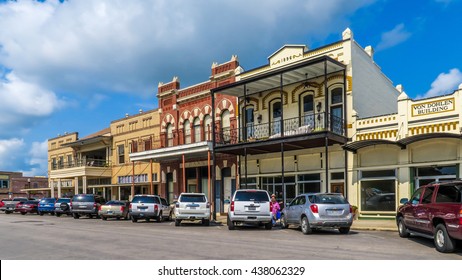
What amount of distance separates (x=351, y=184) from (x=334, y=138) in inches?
114

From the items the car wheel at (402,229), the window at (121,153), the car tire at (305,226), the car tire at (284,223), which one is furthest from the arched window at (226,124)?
the car wheel at (402,229)

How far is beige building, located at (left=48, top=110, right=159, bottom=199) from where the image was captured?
121ft

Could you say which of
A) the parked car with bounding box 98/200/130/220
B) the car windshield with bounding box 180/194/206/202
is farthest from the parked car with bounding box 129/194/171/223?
the car windshield with bounding box 180/194/206/202

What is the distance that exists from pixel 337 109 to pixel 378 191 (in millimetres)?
4950

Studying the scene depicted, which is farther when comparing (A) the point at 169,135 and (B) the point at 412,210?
(A) the point at 169,135

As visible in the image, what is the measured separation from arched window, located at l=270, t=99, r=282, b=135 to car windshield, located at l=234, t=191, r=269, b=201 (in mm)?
8756

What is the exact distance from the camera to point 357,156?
76.1ft

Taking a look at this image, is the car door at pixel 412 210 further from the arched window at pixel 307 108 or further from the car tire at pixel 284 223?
the arched window at pixel 307 108

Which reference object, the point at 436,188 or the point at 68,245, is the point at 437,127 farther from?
the point at 68,245

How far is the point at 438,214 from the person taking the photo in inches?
449

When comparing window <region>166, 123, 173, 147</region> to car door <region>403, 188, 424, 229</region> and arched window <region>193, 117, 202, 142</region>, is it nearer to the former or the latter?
arched window <region>193, 117, 202, 142</region>

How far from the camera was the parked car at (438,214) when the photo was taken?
35.0ft

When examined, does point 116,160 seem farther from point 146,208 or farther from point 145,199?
point 146,208

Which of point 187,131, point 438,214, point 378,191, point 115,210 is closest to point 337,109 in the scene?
point 378,191
